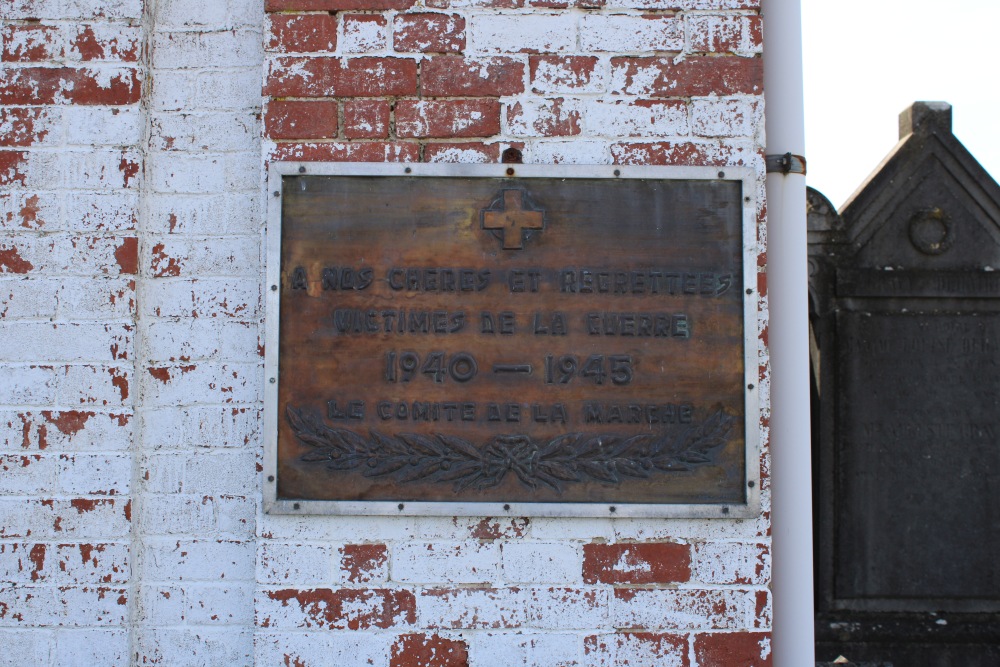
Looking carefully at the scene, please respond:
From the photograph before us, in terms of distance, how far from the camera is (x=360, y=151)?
1.89 metres

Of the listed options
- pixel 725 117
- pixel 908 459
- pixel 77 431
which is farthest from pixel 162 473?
pixel 908 459

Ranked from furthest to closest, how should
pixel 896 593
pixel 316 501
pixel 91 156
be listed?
pixel 896 593 < pixel 91 156 < pixel 316 501

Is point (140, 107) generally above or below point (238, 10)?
below

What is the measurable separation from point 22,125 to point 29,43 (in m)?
0.20

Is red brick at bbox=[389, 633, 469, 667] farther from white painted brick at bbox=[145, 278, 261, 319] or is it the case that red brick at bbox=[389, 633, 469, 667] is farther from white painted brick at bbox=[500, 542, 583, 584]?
white painted brick at bbox=[145, 278, 261, 319]

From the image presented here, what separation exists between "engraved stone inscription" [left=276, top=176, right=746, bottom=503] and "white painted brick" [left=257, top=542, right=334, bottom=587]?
12 centimetres

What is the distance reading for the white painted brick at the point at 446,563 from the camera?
5.99 feet

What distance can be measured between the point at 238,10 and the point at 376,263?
29.3 inches

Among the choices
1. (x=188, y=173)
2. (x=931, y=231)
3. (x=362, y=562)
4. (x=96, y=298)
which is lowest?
(x=362, y=562)

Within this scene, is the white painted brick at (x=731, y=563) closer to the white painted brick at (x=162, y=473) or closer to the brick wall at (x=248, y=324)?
the brick wall at (x=248, y=324)

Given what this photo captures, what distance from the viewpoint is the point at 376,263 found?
187 cm

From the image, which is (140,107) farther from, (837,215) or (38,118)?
(837,215)

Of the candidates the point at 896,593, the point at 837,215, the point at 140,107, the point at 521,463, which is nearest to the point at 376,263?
the point at 521,463

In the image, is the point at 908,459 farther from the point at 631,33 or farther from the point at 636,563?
the point at 631,33
